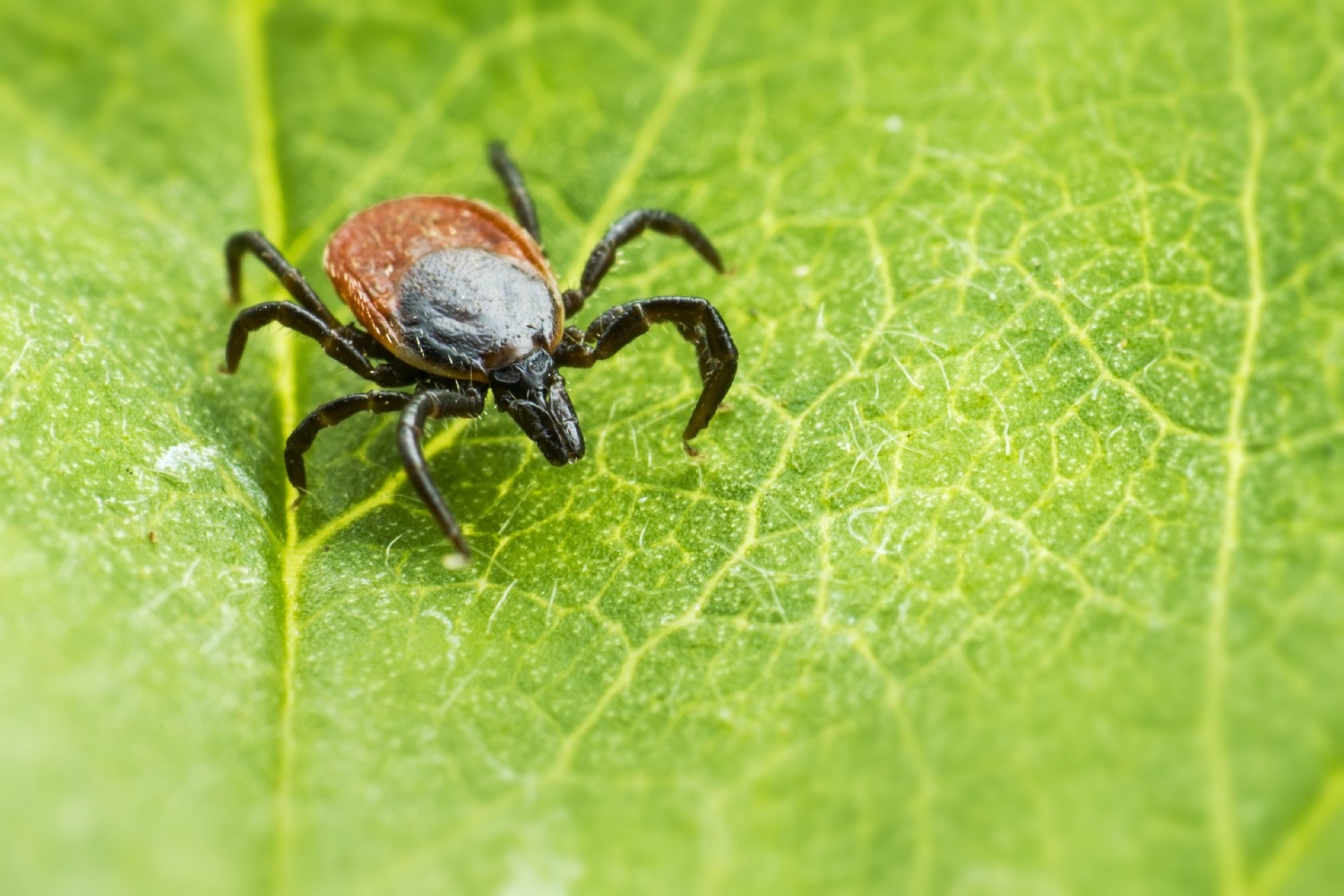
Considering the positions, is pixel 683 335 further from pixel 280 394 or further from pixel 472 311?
pixel 280 394

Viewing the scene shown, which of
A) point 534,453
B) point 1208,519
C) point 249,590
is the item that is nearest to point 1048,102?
point 1208,519

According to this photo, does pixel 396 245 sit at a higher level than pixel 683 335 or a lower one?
higher

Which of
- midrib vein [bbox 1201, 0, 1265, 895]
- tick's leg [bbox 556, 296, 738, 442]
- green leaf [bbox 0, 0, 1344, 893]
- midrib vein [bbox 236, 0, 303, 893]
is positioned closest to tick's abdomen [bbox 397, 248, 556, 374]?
tick's leg [bbox 556, 296, 738, 442]

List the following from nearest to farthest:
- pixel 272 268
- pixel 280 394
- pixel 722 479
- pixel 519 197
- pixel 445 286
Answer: pixel 722 479 < pixel 280 394 < pixel 445 286 < pixel 272 268 < pixel 519 197

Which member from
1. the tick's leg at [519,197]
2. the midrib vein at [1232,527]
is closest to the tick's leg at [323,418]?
the tick's leg at [519,197]

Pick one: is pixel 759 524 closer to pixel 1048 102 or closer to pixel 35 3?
pixel 1048 102

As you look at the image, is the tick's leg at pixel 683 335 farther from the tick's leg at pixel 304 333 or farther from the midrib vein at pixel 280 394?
the midrib vein at pixel 280 394

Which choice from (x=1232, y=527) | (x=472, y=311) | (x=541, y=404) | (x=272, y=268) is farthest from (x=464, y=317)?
(x=1232, y=527)
